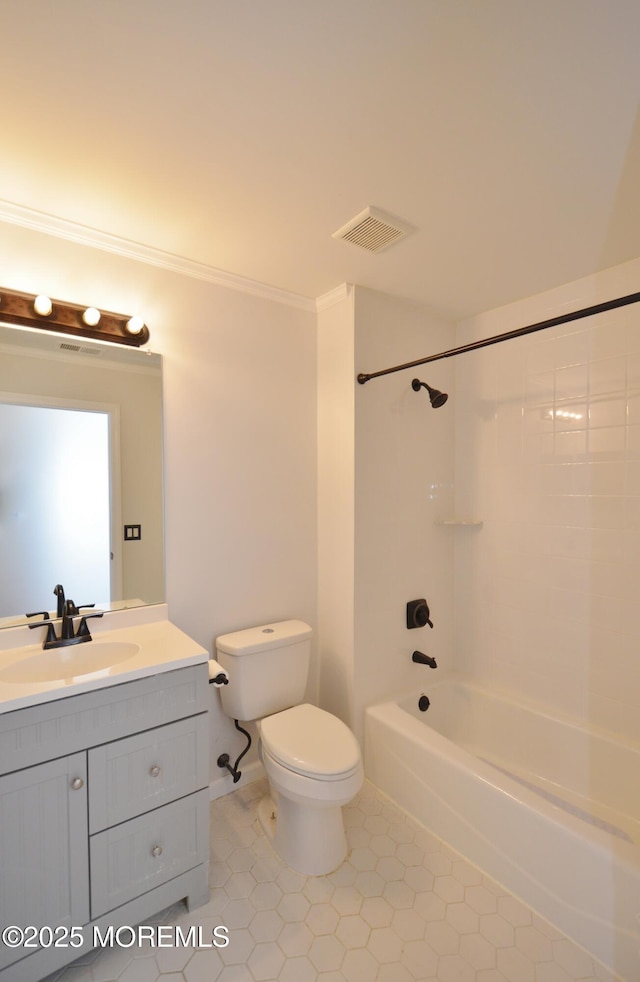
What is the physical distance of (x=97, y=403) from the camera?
70.0 inches

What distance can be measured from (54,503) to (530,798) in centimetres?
199

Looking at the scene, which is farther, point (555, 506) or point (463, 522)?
point (463, 522)

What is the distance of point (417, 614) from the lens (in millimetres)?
2387

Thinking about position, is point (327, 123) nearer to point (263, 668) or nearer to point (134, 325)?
point (134, 325)

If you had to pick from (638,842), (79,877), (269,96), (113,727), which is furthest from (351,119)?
(638,842)

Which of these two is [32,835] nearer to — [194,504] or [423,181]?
[194,504]

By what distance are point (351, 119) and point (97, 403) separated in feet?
4.21

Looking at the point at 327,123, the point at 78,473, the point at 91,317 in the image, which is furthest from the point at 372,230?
the point at 78,473

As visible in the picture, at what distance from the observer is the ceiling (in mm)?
934

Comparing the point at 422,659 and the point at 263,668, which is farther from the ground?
the point at 263,668

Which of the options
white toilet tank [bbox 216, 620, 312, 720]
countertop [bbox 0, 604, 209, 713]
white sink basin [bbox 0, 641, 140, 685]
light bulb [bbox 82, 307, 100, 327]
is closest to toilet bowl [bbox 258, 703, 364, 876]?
white toilet tank [bbox 216, 620, 312, 720]

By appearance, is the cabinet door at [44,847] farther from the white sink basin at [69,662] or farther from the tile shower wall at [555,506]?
the tile shower wall at [555,506]

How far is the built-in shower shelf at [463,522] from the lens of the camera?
2.42 m

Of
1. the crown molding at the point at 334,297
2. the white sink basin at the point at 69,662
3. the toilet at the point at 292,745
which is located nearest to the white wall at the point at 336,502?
the crown molding at the point at 334,297
